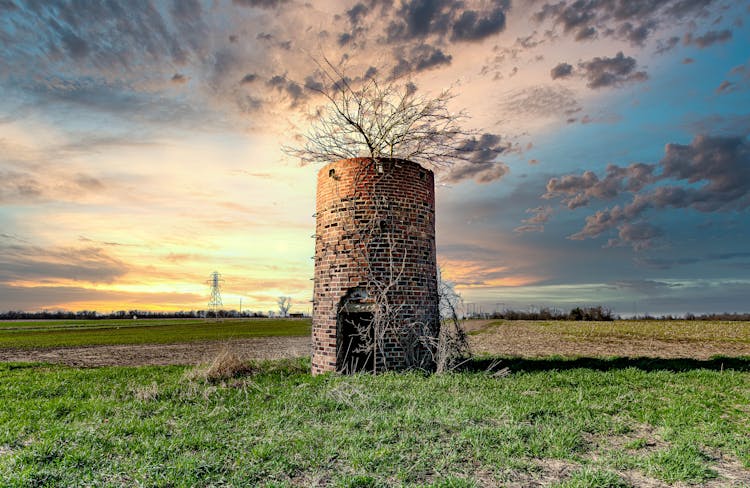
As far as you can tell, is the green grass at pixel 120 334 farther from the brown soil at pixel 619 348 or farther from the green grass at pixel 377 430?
the green grass at pixel 377 430

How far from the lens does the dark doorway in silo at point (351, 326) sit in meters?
10.4

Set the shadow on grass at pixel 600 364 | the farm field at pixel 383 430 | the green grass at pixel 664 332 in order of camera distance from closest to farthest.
A: the farm field at pixel 383 430
the shadow on grass at pixel 600 364
the green grass at pixel 664 332

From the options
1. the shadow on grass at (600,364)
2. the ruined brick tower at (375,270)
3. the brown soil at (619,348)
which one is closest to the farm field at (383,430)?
the ruined brick tower at (375,270)

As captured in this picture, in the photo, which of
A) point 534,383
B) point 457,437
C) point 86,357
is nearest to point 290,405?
point 457,437

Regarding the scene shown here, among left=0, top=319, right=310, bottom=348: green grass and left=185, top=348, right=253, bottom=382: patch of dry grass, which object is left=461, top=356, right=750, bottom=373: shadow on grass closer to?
left=185, top=348, right=253, bottom=382: patch of dry grass

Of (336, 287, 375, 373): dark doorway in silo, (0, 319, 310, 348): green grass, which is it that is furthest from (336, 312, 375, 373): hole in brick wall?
(0, 319, 310, 348): green grass

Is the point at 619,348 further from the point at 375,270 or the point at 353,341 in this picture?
the point at 375,270

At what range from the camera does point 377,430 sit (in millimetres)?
6145

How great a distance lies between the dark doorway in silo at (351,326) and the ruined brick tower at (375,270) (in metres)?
0.02

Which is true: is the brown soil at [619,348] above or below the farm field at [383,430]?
below

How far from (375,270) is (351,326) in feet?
5.67

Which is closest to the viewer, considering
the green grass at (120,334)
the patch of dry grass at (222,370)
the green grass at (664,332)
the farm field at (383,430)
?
the farm field at (383,430)

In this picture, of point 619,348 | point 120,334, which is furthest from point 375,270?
point 120,334

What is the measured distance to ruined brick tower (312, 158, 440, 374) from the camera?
407 inches
